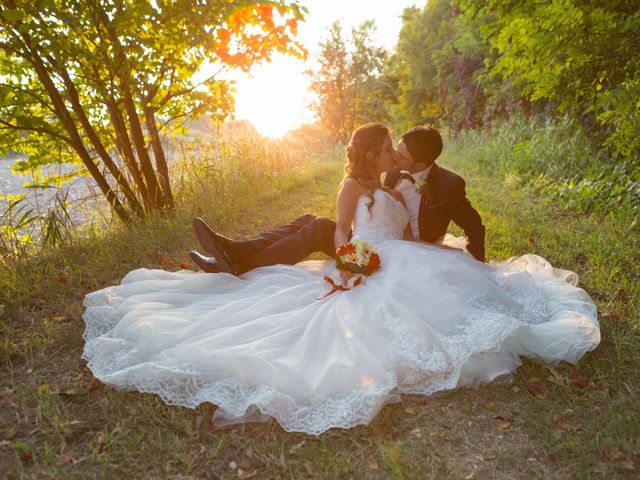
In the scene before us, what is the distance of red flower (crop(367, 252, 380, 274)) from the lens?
3.46 meters

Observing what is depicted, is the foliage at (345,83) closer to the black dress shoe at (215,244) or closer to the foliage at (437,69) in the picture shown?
the foliage at (437,69)

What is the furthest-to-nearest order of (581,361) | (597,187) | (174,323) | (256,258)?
(597,187) → (256,258) → (174,323) → (581,361)

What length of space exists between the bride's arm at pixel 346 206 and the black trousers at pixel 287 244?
51 cm

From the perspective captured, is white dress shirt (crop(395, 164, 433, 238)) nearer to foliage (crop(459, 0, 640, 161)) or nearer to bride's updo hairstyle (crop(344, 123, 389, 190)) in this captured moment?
bride's updo hairstyle (crop(344, 123, 389, 190))

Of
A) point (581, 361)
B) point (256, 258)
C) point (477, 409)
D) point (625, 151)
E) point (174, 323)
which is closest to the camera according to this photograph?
point (477, 409)

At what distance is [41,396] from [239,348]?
1318 millimetres

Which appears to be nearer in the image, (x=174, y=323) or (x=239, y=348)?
(x=239, y=348)

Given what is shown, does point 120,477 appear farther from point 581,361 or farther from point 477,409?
point 581,361

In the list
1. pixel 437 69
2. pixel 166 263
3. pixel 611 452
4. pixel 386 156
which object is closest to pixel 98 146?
pixel 166 263

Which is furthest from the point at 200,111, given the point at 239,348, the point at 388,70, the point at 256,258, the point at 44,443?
the point at 388,70

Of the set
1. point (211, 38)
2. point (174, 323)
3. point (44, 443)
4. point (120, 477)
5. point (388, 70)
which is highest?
point (388, 70)

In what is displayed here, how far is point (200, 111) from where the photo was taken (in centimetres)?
670

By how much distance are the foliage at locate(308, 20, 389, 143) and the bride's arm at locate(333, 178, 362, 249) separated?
988 inches

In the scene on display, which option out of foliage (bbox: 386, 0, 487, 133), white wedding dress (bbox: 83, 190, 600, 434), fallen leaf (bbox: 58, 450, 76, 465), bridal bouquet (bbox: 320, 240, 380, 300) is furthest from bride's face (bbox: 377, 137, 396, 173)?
foliage (bbox: 386, 0, 487, 133)
